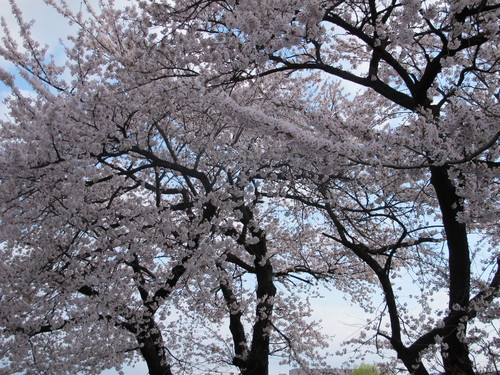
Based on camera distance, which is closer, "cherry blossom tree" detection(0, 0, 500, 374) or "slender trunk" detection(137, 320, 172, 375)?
"cherry blossom tree" detection(0, 0, 500, 374)

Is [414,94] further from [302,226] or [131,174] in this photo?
[131,174]

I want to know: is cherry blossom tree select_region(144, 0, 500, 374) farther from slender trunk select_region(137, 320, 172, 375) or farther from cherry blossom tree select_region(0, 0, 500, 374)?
slender trunk select_region(137, 320, 172, 375)

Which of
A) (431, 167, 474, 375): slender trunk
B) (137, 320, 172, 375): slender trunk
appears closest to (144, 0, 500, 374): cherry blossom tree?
(431, 167, 474, 375): slender trunk

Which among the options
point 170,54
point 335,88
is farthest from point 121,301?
point 335,88

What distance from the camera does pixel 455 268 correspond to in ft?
18.4

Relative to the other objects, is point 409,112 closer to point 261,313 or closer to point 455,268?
point 455,268

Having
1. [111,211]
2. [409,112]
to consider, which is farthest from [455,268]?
A: [111,211]

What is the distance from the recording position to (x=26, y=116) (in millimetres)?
7277

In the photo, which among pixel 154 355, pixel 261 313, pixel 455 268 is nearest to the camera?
pixel 455 268

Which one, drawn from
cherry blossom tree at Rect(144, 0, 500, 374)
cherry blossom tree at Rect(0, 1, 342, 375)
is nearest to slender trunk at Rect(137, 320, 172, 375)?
cherry blossom tree at Rect(0, 1, 342, 375)

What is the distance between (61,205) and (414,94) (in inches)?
204

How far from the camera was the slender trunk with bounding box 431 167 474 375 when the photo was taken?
5.38 m

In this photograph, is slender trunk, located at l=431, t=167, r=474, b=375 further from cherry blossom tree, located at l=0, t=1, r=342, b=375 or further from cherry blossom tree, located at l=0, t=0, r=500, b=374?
cherry blossom tree, located at l=0, t=1, r=342, b=375

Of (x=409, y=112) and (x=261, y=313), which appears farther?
(x=261, y=313)
